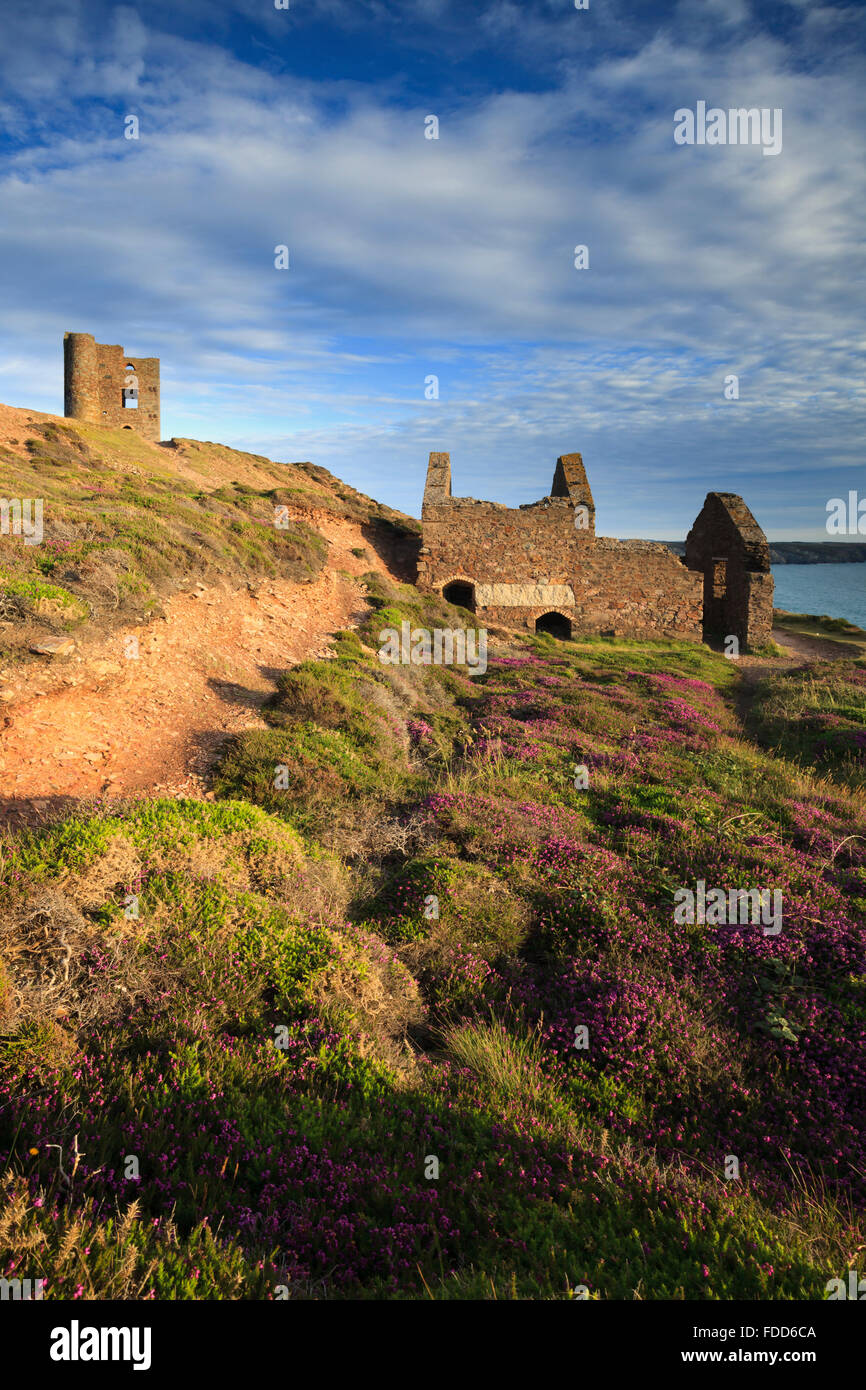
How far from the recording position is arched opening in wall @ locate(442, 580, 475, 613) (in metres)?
27.1

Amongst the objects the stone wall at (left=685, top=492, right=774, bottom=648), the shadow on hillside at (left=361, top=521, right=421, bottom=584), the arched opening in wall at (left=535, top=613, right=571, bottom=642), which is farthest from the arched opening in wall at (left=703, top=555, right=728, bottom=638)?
the shadow on hillside at (left=361, top=521, right=421, bottom=584)

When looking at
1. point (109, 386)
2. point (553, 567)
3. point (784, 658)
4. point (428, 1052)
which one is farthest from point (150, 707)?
point (109, 386)

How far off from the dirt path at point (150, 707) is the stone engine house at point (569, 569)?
1290 centimetres

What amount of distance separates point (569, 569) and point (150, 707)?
21.1 metres

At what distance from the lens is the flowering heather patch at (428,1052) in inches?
114

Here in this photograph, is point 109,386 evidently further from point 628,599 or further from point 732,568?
point 732,568

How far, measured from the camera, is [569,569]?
2694cm

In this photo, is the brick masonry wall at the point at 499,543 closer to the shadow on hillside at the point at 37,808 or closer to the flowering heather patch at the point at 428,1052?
the flowering heather patch at the point at 428,1052

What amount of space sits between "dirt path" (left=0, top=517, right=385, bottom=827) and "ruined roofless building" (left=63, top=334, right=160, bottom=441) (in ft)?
128

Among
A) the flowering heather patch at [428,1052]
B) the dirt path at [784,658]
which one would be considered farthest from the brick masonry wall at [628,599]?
the flowering heather patch at [428,1052]

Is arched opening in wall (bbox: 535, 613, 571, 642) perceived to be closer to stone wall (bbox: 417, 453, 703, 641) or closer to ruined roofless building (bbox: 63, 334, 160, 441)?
stone wall (bbox: 417, 453, 703, 641)

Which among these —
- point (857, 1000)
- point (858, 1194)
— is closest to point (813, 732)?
point (857, 1000)
